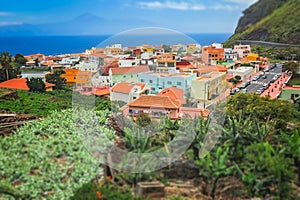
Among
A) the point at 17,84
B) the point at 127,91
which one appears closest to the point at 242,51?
the point at 17,84

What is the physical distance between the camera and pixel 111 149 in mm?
4918

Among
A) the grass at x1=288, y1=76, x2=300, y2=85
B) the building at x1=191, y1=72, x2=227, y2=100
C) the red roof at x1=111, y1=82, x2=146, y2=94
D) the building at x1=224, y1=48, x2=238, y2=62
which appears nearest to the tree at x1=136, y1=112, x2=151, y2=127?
the red roof at x1=111, y1=82, x2=146, y2=94

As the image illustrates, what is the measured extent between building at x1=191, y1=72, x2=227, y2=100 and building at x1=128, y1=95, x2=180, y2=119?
45cm

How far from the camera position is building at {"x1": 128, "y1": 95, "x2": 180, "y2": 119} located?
7434mm

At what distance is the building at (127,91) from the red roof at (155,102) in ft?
0.59

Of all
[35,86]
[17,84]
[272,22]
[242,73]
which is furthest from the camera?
[272,22]

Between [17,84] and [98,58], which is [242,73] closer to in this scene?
[17,84]

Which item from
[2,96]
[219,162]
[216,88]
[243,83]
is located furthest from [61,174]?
[243,83]

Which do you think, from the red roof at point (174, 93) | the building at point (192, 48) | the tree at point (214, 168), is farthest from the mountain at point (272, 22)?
the tree at point (214, 168)

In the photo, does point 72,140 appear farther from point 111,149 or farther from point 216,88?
point 216,88

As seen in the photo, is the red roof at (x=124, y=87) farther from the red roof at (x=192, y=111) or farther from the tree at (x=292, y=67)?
the tree at (x=292, y=67)

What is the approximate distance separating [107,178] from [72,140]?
3.28 ft

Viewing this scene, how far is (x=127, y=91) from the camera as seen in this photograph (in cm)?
815

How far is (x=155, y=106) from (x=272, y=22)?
4105cm
